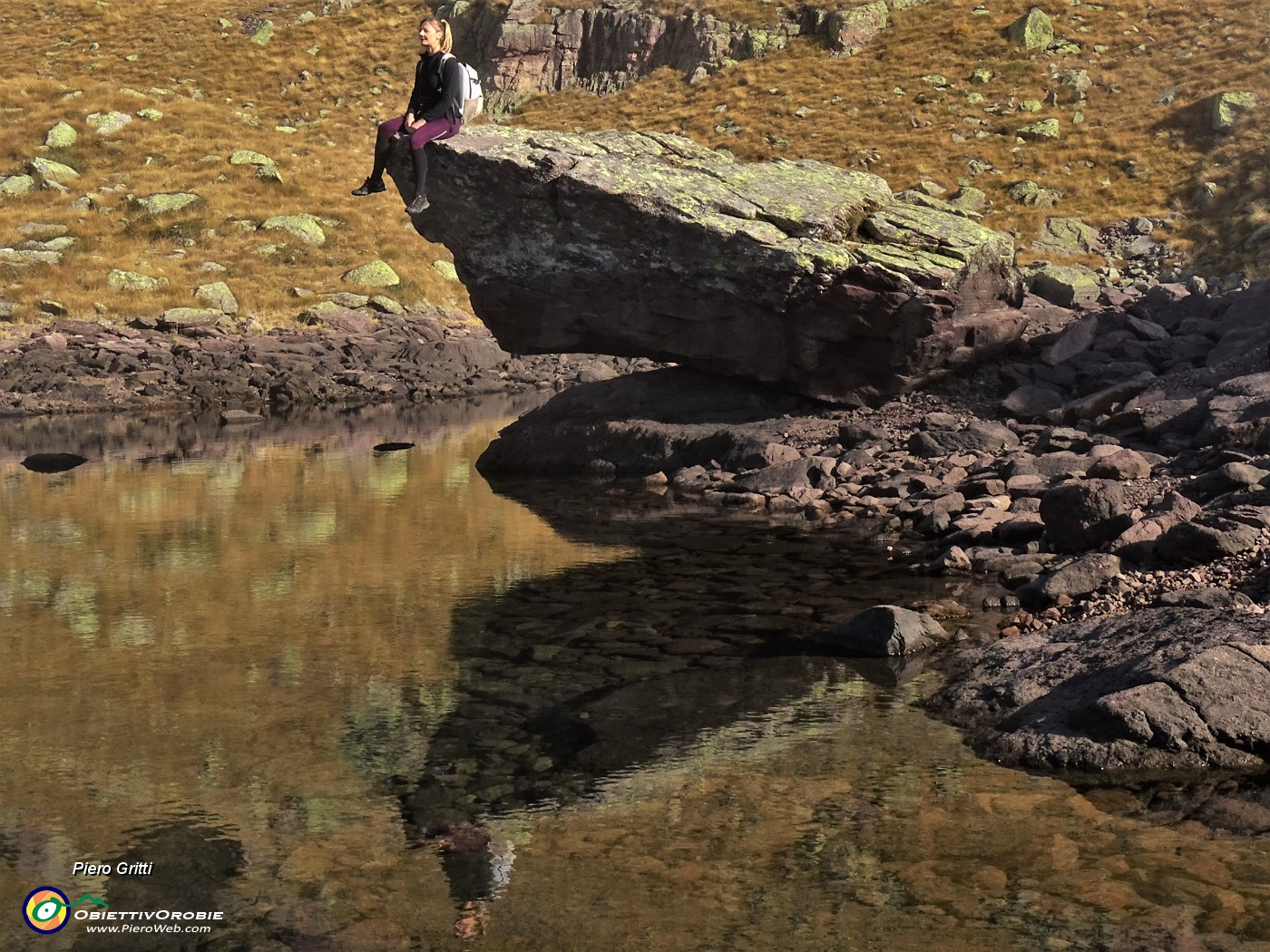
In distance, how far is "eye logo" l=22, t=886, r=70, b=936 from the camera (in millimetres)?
6648

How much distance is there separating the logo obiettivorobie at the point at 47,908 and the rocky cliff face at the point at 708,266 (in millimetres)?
16050

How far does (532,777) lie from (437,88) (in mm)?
12851

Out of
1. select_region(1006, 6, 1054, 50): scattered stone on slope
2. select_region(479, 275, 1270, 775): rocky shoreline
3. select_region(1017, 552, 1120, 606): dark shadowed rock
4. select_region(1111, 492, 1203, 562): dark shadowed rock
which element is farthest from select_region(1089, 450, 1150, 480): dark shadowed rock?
select_region(1006, 6, 1054, 50): scattered stone on slope

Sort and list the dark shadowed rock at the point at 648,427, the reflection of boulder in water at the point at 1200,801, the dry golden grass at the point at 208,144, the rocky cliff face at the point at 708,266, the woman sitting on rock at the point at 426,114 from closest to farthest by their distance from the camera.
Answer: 1. the reflection of boulder in water at the point at 1200,801
2. the woman sitting on rock at the point at 426,114
3. the rocky cliff face at the point at 708,266
4. the dark shadowed rock at the point at 648,427
5. the dry golden grass at the point at 208,144

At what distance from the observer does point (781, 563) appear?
1538 centimetres

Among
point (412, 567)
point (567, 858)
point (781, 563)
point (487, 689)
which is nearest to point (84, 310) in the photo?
point (412, 567)

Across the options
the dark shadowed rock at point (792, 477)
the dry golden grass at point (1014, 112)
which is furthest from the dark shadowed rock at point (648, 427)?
the dry golden grass at point (1014, 112)

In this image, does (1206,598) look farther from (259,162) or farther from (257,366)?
(259,162)

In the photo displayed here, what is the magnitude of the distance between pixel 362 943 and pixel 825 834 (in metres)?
2.72

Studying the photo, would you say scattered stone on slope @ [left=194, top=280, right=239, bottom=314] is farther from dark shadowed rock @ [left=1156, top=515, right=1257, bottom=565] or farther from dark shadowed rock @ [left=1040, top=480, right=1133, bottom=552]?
dark shadowed rock @ [left=1156, top=515, right=1257, bottom=565]

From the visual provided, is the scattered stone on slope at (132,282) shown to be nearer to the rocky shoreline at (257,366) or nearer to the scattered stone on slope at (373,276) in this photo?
the rocky shoreline at (257,366)

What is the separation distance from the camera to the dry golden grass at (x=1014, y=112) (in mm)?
50656

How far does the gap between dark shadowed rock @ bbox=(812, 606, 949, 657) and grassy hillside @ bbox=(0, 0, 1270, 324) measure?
34861 millimetres

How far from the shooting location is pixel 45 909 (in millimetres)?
6762
